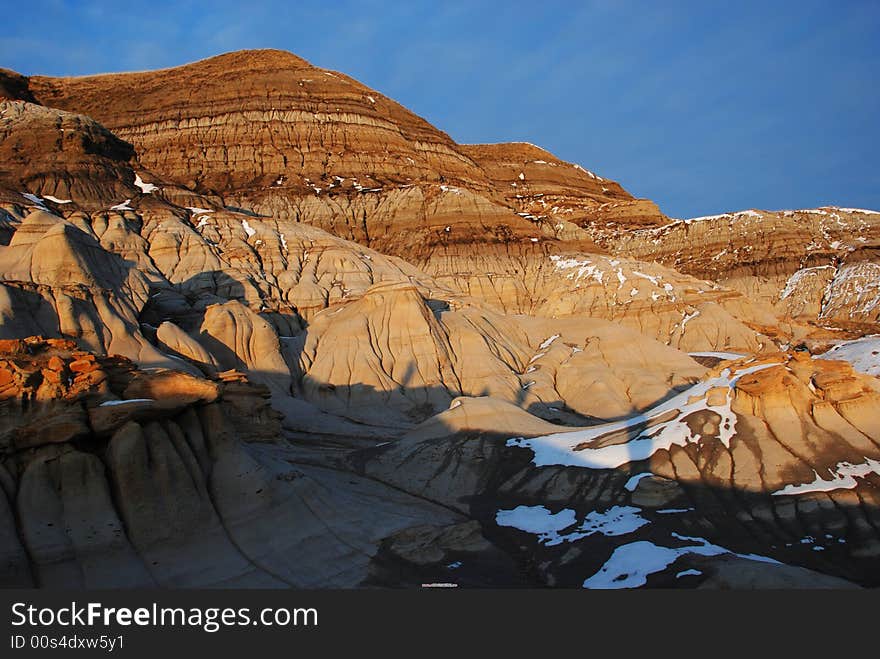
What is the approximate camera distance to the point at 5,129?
90.6 metres

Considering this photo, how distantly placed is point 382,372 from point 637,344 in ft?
65.8

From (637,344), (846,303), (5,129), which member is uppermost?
(5,129)

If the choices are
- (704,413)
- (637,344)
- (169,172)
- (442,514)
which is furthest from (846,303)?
(169,172)

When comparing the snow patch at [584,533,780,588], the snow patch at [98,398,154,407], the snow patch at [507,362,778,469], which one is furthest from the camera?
the snow patch at [507,362,778,469]

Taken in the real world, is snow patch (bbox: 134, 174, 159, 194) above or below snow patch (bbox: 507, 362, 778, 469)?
above

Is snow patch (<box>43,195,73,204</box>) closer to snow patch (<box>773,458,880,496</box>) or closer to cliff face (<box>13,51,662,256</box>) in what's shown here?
cliff face (<box>13,51,662,256</box>)

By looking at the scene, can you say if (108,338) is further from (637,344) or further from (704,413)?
(637,344)

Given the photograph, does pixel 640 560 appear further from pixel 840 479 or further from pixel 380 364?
pixel 380 364

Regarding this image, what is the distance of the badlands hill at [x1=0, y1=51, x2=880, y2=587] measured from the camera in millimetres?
25188

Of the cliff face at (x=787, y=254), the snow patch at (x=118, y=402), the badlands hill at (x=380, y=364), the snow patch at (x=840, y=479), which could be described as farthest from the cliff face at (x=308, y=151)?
the snow patch at (x=118, y=402)

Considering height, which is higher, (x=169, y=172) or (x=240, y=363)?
(x=169, y=172)

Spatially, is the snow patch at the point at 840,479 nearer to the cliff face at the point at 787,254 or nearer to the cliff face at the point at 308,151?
the cliff face at the point at 787,254

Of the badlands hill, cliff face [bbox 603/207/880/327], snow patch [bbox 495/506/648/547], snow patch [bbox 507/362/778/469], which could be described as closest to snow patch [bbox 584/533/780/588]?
the badlands hill

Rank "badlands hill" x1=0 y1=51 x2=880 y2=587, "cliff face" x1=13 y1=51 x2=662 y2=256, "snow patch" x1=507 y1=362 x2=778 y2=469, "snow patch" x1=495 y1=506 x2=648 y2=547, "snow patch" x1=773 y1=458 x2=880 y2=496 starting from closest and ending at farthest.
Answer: "badlands hill" x1=0 y1=51 x2=880 y2=587, "snow patch" x1=773 y1=458 x2=880 y2=496, "snow patch" x1=495 y1=506 x2=648 y2=547, "snow patch" x1=507 y1=362 x2=778 y2=469, "cliff face" x1=13 y1=51 x2=662 y2=256
